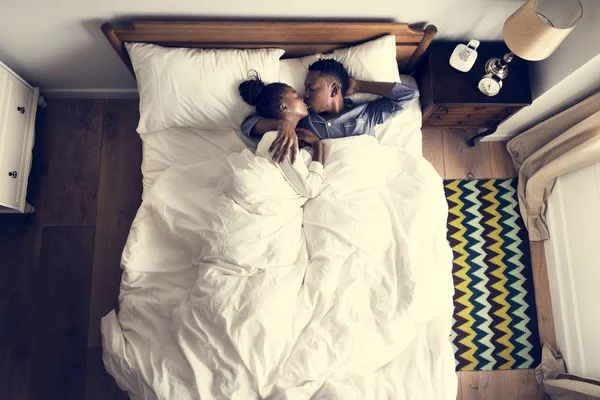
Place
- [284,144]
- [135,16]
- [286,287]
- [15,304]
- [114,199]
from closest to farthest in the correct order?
[286,287] → [284,144] → [135,16] → [15,304] → [114,199]

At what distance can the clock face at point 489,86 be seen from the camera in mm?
1851

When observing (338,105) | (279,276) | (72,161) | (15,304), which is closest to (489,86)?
(338,105)

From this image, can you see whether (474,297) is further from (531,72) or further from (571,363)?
(531,72)

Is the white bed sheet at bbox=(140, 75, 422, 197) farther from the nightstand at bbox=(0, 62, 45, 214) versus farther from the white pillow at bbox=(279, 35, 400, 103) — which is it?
the nightstand at bbox=(0, 62, 45, 214)

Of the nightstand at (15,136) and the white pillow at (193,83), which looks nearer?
the white pillow at (193,83)

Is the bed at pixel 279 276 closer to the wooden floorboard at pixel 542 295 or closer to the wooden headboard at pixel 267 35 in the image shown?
the wooden headboard at pixel 267 35

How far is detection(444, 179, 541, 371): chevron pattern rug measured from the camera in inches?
80.7

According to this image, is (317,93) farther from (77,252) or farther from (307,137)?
(77,252)

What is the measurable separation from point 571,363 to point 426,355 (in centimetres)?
93

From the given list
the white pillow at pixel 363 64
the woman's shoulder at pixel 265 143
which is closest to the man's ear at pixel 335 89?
the white pillow at pixel 363 64

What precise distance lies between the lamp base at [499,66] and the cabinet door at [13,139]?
209 cm

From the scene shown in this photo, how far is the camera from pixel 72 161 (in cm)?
212

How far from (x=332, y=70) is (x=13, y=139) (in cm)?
144

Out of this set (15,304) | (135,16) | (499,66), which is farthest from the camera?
(15,304)
